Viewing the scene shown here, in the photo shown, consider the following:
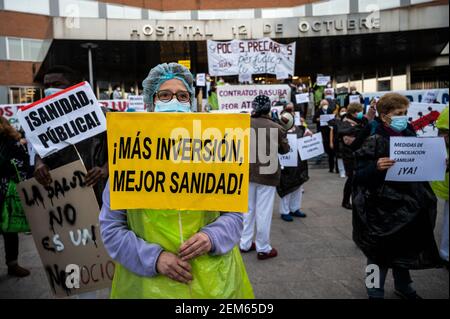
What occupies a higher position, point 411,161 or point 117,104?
point 117,104

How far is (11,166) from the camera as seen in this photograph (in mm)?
3945

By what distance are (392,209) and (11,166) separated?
3850 millimetres

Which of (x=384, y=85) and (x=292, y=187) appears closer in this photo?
(x=292, y=187)

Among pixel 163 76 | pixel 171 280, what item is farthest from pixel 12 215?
pixel 171 280

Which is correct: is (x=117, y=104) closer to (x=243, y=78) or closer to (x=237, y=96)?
(x=243, y=78)

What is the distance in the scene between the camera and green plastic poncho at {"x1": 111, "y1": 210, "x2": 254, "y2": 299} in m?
1.58

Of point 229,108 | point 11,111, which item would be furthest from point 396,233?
point 11,111

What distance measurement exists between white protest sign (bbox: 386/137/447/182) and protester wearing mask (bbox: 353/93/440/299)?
0.24 feet

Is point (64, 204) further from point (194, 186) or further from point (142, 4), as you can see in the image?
point (142, 4)

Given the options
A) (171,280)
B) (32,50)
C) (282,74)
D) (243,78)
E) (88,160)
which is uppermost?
(32,50)

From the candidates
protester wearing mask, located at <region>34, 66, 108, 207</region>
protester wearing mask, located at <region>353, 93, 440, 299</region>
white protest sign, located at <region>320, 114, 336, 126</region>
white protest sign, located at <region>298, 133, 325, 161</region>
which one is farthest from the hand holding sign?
white protest sign, located at <region>320, 114, 336, 126</region>

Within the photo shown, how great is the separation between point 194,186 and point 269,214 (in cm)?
303

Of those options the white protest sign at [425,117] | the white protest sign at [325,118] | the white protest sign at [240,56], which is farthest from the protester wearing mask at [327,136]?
the white protest sign at [425,117]
